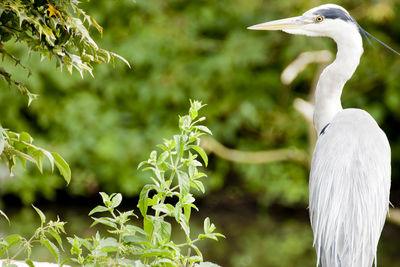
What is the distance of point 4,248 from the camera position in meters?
1.86

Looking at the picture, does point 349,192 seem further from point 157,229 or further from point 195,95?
point 195,95

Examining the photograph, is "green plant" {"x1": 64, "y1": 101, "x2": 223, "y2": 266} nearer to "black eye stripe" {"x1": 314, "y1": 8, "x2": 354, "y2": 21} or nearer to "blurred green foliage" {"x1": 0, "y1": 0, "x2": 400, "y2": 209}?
"black eye stripe" {"x1": 314, "y1": 8, "x2": 354, "y2": 21}

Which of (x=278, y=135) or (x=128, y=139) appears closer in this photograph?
(x=128, y=139)

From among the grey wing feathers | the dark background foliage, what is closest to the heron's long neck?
the grey wing feathers

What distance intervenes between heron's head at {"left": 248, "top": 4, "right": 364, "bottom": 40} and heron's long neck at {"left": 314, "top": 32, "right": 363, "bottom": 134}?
0.13ft

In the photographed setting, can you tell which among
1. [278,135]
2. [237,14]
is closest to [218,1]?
[237,14]

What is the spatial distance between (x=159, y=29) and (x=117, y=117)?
1.32 meters

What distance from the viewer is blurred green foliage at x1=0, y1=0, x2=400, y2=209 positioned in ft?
27.6

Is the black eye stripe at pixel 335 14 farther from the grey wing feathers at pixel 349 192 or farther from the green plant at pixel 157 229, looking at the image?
the green plant at pixel 157 229

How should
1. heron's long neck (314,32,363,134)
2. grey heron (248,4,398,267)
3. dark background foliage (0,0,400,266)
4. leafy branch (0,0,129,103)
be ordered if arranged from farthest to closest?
1. dark background foliage (0,0,400,266)
2. heron's long neck (314,32,363,134)
3. grey heron (248,4,398,267)
4. leafy branch (0,0,129,103)

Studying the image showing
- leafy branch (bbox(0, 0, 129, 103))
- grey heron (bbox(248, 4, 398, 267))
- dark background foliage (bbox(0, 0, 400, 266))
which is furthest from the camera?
dark background foliage (bbox(0, 0, 400, 266))

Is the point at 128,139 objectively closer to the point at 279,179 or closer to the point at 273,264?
the point at 279,179

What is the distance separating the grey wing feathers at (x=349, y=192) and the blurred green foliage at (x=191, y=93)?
5.68 metres

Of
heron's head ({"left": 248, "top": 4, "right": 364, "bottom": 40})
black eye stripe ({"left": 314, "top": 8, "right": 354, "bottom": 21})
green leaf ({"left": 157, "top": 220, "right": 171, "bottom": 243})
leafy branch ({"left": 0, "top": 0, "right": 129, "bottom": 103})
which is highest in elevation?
black eye stripe ({"left": 314, "top": 8, "right": 354, "bottom": 21})
